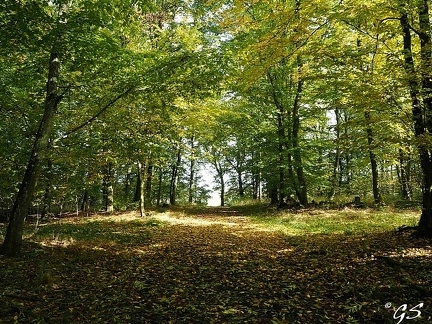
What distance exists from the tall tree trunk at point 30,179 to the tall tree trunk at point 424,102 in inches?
356

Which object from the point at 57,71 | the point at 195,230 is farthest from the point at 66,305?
the point at 195,230

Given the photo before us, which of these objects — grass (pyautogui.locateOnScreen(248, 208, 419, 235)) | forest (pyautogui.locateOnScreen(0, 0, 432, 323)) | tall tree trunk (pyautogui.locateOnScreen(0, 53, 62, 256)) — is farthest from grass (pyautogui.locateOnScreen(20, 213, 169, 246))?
grass (pyautogui.locateOnScreen(248, 208, 419, 235))

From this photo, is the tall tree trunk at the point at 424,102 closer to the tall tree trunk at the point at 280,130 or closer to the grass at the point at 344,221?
the grass at the point at 344,221

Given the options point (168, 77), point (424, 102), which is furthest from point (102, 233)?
point (424, 102)

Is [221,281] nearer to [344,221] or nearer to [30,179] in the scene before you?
[30,179]

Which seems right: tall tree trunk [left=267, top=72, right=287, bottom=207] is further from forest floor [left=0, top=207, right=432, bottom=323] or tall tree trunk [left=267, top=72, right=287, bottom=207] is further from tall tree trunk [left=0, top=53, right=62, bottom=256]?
tall tree trunk [left=0, top=53, right=62, bottom=256]

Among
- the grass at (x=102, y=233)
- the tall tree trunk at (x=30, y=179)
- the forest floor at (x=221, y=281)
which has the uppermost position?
the tall tree trunk at (x=30, y=179)

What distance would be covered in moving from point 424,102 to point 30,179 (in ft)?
34.4

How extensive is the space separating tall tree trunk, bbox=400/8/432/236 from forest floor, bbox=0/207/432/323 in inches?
39.4

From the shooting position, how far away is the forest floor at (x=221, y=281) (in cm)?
455

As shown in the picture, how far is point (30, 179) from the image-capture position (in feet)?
24.0

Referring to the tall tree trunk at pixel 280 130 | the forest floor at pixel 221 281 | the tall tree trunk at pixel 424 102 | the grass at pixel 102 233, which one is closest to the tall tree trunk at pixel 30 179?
the forest floor at pixel 221 281

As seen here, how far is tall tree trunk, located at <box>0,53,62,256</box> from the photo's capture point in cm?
716

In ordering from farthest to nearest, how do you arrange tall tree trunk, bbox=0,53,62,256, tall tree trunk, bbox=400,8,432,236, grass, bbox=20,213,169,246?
grass, bbox=20,213,169,246 → tall tree trunk, bbox=0,53,62,256 → tall tree trunk, bbox=400,8,432,236
